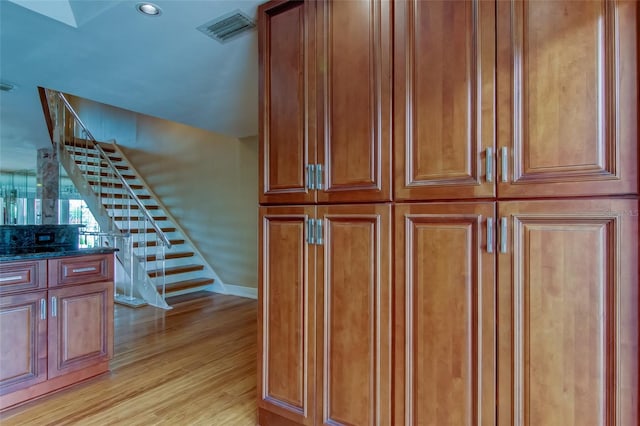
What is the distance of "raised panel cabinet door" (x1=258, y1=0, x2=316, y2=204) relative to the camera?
5.55 ft

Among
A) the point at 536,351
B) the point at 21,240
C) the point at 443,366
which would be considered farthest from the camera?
the point at 21,240

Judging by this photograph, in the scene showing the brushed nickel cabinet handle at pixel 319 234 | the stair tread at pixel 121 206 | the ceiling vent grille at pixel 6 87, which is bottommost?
the brushed nickel cabinet handle at pixel 319 234

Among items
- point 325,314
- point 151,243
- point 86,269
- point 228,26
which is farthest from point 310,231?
point 151,243

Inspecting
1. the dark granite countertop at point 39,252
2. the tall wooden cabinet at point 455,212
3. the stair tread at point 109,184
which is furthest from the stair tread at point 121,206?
the tall wooden cabinet at point 455,212

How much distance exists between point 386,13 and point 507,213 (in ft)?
3.18

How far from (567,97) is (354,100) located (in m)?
0.80

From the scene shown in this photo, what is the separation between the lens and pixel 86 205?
5141 mm

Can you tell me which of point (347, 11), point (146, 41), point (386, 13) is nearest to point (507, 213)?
point (386, 13)

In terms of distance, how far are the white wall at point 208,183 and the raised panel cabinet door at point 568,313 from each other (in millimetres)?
3762

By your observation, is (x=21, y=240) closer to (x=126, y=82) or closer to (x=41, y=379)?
(x=41, y=379)

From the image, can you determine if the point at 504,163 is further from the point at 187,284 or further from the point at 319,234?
the point at 187,284

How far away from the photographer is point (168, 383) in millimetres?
2396

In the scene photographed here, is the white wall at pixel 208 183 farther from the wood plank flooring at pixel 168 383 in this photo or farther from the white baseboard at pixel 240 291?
the wood plank flooring at pixel 168 383

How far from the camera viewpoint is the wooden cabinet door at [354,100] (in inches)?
57.8
